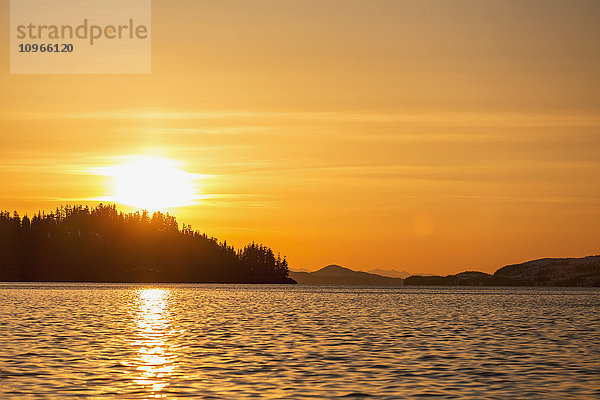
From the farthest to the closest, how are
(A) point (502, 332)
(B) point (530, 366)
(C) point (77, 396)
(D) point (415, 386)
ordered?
(A) point (502, 332) < (B) point (530, 366) < (D) point (415, 386) < (C) point (77, 396)

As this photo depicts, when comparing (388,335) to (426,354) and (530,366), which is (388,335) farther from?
(530,366)

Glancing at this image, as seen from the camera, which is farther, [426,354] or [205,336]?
[205,336]

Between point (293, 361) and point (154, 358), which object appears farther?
point (154, 358)

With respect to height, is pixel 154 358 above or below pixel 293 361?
above

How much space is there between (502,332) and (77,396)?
5172 centimetres

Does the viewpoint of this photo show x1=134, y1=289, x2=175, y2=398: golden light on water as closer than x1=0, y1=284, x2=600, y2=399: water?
No

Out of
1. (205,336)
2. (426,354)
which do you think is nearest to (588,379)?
(426,354)

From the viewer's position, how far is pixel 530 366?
51875 millimetres

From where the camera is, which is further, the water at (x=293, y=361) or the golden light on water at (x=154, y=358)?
the golden light on water at (x=154, y=358)

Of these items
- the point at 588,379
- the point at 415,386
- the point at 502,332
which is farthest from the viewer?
the point at 502,332

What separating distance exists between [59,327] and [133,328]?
6570 mm

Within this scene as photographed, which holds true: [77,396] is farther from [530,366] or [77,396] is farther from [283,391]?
[530,366]

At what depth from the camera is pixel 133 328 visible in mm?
81375

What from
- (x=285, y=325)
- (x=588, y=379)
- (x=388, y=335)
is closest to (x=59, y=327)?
(x=285, y=325)
